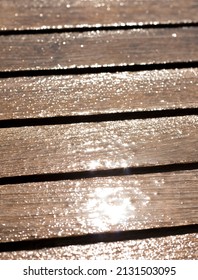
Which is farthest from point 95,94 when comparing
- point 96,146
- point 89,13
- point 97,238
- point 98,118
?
point 97,238

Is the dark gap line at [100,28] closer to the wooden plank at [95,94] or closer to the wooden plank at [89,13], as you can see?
the wooden plank at [89,13]

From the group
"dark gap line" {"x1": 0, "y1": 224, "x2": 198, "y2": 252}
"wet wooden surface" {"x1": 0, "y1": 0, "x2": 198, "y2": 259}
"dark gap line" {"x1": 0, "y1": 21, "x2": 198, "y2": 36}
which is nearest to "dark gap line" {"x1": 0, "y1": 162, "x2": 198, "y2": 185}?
"wet wooden surface" {"x1": 0, "y1": 0, "x2": 198, "y2": 259}

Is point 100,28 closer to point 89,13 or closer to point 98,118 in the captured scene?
point 89,13

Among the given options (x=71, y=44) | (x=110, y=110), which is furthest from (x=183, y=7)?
(x=110, y=110)

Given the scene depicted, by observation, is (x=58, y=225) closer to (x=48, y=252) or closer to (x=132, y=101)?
(x=48, y=252)
